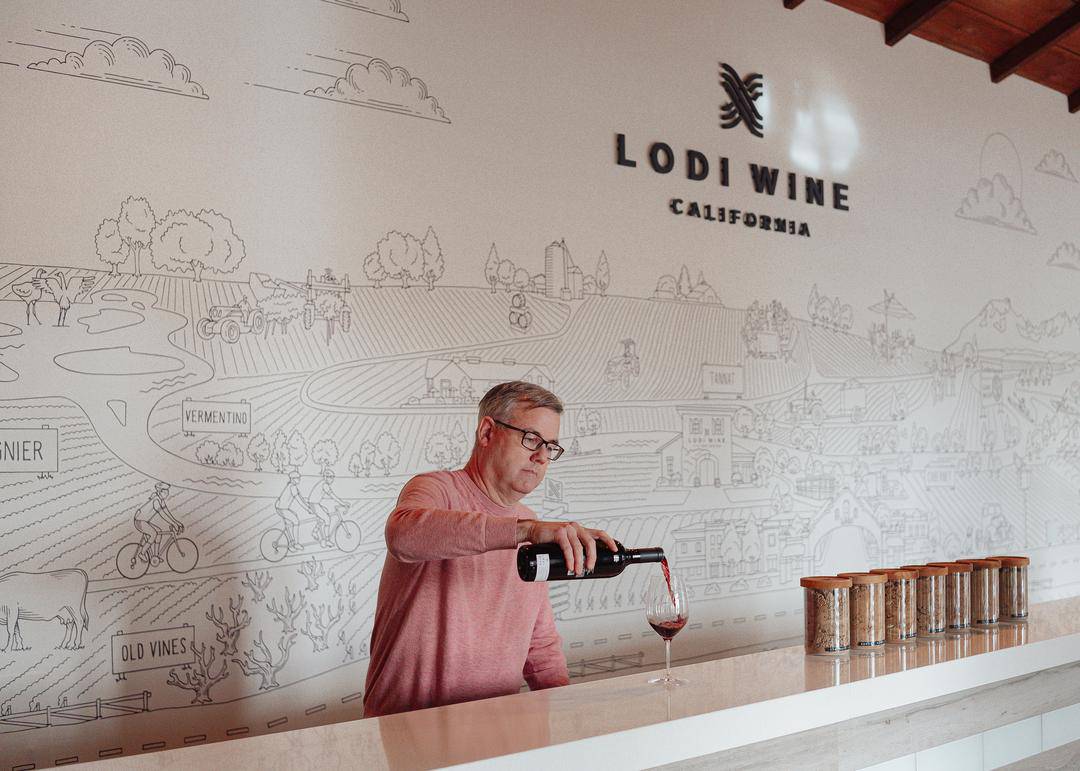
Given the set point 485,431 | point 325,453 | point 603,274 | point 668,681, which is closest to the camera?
point 668,681

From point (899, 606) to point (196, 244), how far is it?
2.35m

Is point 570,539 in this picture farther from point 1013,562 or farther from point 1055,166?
point 1055,166

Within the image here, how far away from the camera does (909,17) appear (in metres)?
5.08

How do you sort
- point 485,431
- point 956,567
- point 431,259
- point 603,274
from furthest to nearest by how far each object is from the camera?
point 603,274
point 431,259
point 956,567
point 485,431

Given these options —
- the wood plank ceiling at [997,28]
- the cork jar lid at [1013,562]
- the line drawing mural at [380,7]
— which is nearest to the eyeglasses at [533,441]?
the cork jar lid at [1013,562]

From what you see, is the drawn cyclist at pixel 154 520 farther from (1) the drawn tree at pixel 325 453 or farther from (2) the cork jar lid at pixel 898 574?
(2) the cork jar lid at pixel 898 574


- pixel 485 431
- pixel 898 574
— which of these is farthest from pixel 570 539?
pixel 898 574

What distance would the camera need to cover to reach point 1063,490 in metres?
6.05

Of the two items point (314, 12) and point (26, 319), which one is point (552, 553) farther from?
point (314, 12)

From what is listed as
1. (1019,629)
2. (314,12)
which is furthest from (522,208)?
(1019,629)

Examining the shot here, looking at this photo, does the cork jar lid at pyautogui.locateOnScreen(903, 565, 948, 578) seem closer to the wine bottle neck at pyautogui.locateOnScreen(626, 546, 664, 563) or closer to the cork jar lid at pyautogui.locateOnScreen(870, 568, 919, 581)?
the cork jar lid at pyautogui.locateOnScreen(870, 568, 919, 581)

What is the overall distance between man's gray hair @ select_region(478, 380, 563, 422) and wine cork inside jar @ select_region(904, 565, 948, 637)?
1.21 metres

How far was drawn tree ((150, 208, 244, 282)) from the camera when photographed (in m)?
2.95

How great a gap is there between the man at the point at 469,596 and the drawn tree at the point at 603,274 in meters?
1.46
